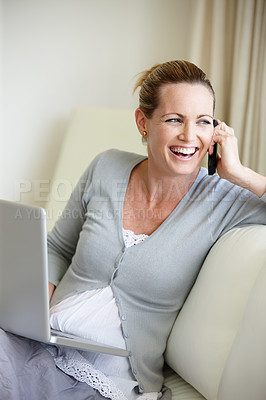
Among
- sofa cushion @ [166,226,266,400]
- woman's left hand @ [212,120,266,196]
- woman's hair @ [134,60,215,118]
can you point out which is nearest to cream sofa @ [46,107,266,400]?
sofa cushion @ [166,226,266,400]

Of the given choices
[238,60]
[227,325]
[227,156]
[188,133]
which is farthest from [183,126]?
[238,60]

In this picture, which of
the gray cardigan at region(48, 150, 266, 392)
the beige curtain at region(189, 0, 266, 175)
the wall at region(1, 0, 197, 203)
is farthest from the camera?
the wall at region(1, 0, 197, 203)

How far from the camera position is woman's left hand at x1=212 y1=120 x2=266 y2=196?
1291mm

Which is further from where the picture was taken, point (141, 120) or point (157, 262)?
point (141, 120)

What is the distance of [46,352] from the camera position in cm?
120

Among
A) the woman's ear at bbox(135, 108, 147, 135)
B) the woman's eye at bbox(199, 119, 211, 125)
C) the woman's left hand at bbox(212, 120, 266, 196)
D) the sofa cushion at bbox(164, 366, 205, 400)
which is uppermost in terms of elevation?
the woman's eye at bbox(199, 119, 211, 125)

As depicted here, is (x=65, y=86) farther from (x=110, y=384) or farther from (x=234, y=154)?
(x=110, y=384)

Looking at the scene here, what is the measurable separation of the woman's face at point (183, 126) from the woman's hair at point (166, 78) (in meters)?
0.01

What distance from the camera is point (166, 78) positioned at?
137 centimetres

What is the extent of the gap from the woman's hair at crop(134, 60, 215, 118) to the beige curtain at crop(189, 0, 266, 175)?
0.70m

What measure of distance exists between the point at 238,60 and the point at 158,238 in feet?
3.41

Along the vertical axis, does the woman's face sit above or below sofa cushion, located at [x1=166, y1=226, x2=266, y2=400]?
above

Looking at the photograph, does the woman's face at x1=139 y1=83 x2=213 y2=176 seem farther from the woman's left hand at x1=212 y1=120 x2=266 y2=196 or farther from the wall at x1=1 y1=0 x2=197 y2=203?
the wall at x1=1 y1=0 x2=197 y2=203

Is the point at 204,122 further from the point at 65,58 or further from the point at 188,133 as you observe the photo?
the point at 65,58
